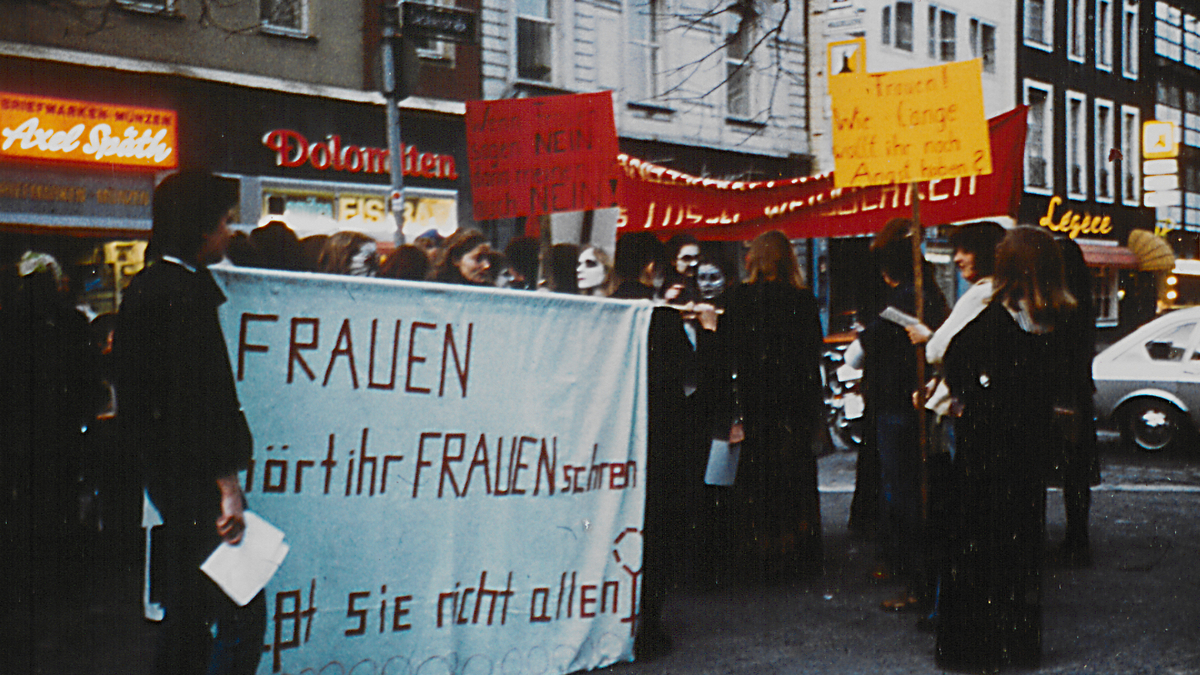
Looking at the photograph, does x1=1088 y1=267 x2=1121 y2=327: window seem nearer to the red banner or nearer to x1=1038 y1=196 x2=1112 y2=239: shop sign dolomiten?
x1=1038 y1=196 x2=1112 y2=239: shop sign dolomiten

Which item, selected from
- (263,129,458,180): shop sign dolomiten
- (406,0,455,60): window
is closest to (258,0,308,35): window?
(263,129,458,180): shop sign dolomiten

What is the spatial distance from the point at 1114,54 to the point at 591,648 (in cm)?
3545

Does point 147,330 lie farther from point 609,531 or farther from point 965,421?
point 965,421

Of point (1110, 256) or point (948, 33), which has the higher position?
point (948, 33)

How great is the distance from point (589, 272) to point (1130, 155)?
34391 millimetres

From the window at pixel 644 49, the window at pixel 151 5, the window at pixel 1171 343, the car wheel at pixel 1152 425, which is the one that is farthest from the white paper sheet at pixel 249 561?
the window at pixel 644 49

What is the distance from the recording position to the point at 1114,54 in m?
35.9

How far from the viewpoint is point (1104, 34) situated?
1403 inches

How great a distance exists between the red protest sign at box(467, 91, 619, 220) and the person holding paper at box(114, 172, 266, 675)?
3638 mm

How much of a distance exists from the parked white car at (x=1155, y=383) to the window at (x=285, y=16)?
985 cm

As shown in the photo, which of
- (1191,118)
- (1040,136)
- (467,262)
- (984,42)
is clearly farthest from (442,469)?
(1191,118)

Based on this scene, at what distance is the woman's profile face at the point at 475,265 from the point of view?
7.12m

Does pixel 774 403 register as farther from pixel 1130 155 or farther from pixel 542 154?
pixel 1130 155

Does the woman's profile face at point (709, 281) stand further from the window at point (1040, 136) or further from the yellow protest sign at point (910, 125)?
the window at point (1040, 136)
